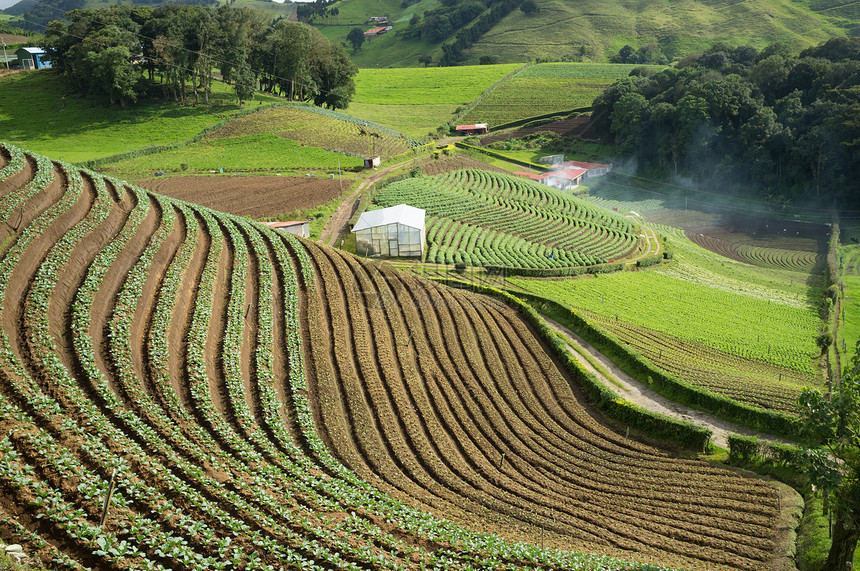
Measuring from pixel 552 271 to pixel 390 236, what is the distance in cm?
1439

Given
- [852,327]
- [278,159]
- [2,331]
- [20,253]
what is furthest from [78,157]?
[852,327]

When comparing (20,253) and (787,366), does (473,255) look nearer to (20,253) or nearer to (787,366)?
(787,366)

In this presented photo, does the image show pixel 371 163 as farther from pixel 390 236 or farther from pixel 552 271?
pixel 552 271

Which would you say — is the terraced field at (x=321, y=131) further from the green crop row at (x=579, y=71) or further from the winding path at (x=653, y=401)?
the green crop row at (x=579, y=71)

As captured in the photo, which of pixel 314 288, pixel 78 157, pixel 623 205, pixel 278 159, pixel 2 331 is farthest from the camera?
pixel 623 205

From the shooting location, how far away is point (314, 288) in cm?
3269

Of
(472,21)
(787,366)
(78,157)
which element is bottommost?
(787,366)

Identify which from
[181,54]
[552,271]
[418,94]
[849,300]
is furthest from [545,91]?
[849,300]

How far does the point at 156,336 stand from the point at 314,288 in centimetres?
1028

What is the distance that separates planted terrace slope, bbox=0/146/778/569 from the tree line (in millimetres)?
62038

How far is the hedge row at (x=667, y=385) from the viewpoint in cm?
2962

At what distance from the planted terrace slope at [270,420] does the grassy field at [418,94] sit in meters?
76.1

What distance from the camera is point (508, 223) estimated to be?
65.1 metres

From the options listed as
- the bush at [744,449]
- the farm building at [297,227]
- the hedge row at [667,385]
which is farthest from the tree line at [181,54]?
the bush at [744,449]
